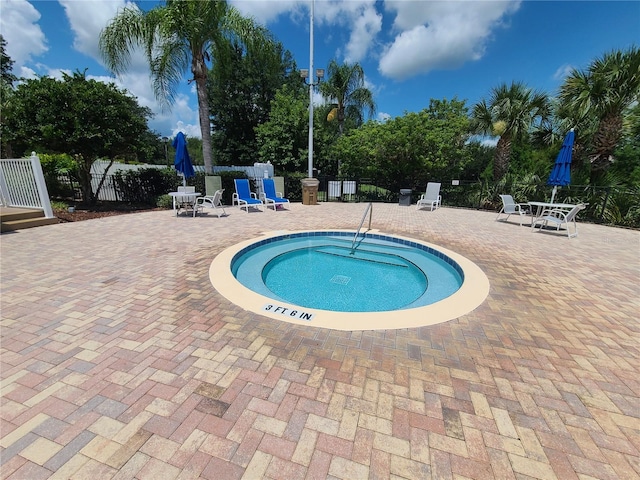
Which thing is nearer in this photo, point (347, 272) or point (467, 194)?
point (347, 272)

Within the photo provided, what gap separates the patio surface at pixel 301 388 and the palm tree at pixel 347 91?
22.3m

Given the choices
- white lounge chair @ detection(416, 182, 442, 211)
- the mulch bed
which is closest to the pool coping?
the mulch bed

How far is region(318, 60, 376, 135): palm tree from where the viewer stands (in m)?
21.9

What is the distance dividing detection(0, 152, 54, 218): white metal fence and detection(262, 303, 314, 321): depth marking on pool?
845cm

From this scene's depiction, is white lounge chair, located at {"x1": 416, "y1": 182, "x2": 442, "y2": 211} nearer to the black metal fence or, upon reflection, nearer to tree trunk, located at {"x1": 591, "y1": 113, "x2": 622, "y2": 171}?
the black metal fence

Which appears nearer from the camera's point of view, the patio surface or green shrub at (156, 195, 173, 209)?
the patio surface

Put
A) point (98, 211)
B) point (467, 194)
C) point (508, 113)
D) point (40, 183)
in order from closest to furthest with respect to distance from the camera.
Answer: point (40, 183)
point (98, 211)
point (508, 113)
point (467, 194)

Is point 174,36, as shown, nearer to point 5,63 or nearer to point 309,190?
point 309,190

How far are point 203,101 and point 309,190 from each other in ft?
21.0

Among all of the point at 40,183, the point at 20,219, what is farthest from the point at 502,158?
the point at 20,219

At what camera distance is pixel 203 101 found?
12.6 m

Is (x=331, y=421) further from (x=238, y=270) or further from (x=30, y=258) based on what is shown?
(x=30, y=258)

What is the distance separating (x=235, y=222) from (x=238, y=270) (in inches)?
150

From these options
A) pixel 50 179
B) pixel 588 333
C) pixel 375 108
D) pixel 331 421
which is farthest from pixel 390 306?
pixel 375 108
